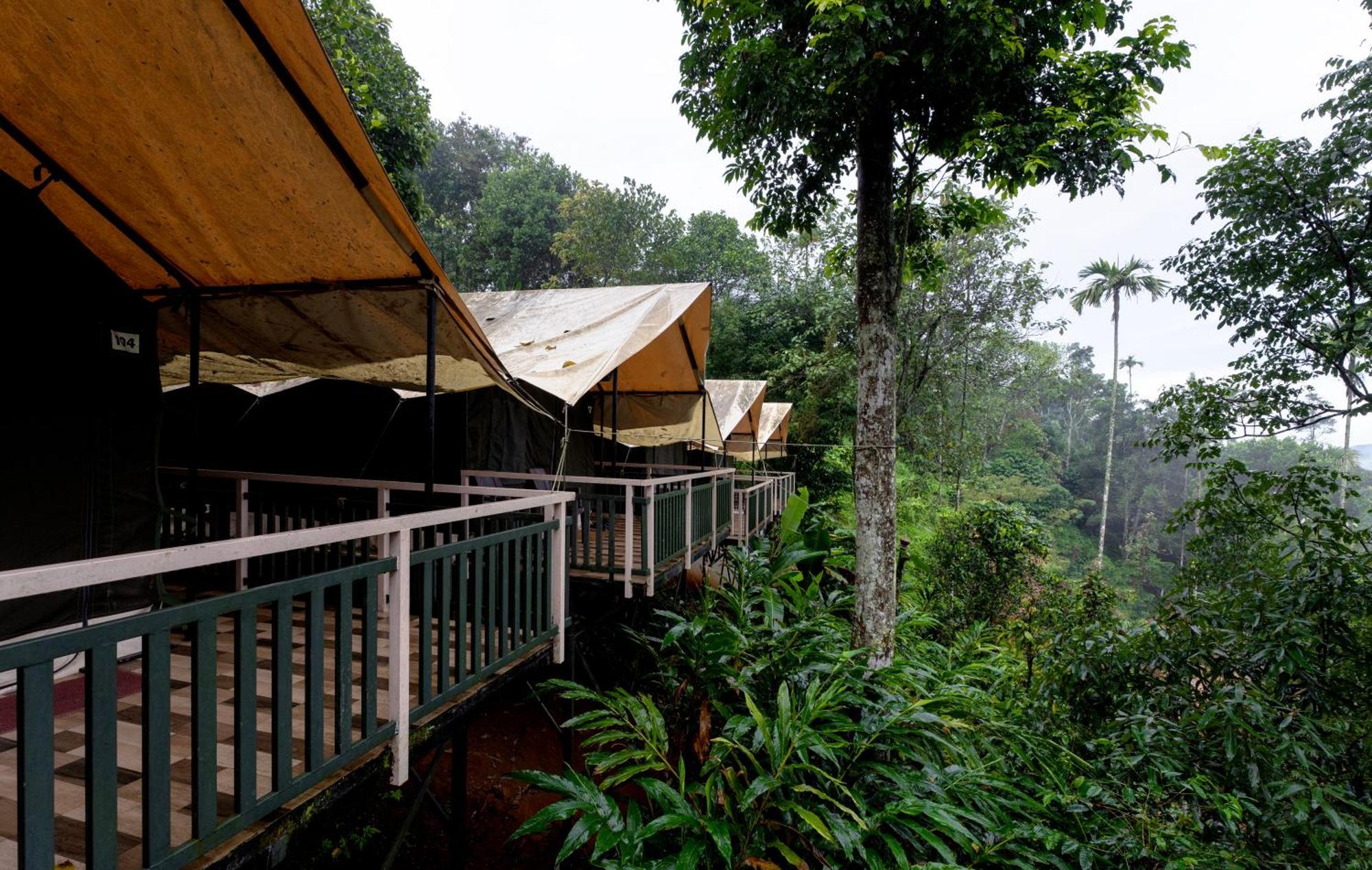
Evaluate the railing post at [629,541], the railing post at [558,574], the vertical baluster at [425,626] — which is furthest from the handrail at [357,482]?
the vertical baluster at [425,626]

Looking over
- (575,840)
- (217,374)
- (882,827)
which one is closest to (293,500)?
(217,374)

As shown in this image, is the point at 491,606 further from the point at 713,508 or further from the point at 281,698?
the point at 713,508

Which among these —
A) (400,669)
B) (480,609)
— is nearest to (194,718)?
(400,669)

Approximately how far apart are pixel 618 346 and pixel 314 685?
133 inches

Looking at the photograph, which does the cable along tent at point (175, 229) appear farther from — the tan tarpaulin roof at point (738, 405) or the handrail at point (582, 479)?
the tan tarpaulin roof at point (738, 405)

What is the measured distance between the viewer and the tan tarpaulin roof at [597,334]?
4.77 m

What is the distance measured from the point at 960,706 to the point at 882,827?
1051 mm

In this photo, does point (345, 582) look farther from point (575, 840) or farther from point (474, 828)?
point (474, 828)

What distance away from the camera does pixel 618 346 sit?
4.98 m

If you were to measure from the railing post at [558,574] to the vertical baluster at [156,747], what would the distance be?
2.38m

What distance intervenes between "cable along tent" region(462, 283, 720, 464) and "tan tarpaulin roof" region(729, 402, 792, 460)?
15.2 ft

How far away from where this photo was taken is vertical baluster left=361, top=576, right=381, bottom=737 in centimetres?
229

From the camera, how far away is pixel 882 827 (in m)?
3.36

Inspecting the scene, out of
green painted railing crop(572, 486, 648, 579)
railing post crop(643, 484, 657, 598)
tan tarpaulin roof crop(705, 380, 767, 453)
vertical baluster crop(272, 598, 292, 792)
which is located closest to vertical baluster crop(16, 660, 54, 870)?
vertical baluster crop(272, 598, 292, 792)
